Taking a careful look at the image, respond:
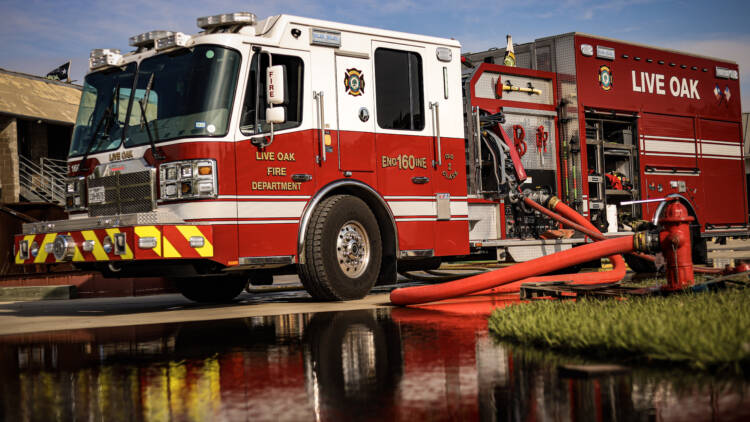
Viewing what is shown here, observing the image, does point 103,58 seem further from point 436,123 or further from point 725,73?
point 725,73

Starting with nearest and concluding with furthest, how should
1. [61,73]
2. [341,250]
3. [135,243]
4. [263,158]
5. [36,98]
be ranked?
[135,243] → [263,158] → [341,250] → [36,98] → [61,73]

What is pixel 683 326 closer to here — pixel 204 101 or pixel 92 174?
pixel 204 101

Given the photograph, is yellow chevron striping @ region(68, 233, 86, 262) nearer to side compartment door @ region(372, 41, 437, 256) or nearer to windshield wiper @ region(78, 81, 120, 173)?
windshield wiper @ region(78, 81, 120, 173)

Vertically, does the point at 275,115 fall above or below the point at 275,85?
below

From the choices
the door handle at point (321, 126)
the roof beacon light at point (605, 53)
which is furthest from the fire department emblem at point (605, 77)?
the door handle at point (321, 126)

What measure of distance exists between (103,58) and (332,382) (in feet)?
19.9

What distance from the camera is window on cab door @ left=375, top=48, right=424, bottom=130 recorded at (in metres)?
9.72

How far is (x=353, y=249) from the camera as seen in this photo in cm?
918

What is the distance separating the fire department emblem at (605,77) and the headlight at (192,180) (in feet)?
22.9

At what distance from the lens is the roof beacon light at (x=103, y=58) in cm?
923

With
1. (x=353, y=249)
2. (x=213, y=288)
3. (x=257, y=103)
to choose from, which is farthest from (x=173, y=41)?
(x=213, y=288)

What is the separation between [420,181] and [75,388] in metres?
5.86

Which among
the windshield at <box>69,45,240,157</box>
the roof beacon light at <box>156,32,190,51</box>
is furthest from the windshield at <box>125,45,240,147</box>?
the roof beacon light at <box>156,32,190,51</box>

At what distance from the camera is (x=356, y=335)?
6.42 metres
